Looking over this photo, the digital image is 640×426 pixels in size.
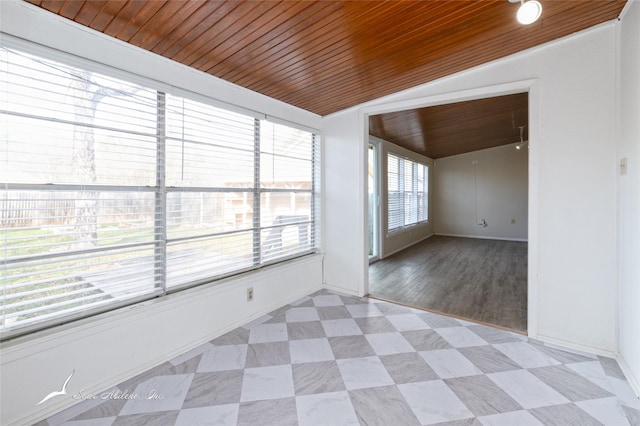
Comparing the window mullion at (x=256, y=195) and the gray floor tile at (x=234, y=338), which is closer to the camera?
the gray floor tile at (x=234, y=338)

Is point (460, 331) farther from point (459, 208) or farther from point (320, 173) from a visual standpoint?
point (459, 208)

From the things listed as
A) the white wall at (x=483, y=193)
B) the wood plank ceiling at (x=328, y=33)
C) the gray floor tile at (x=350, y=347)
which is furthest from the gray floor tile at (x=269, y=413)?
the white wall at (x=483, y=193)

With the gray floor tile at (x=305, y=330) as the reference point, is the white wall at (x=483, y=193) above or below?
above

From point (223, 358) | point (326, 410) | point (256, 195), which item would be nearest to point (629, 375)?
point (326, 410)

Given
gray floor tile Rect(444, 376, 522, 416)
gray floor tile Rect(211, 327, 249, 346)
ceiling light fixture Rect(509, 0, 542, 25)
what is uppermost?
ceiling light fixture Rect(509, 0, 542, 25)

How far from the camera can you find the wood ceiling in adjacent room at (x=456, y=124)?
412 cm

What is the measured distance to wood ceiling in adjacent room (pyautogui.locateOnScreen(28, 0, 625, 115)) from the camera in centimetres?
169

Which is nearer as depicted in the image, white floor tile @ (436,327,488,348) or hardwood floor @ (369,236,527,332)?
white floor tile @ (436,327,488,348)

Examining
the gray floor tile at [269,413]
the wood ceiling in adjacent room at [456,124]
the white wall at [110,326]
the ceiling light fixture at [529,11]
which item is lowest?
the gray floor tile at [269,413]

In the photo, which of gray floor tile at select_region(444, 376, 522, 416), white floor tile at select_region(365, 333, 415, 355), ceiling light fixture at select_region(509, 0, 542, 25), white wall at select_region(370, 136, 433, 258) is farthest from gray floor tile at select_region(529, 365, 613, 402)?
white wall at select_region(370, 136, 433, 258)

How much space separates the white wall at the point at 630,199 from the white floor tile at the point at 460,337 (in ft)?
2.86

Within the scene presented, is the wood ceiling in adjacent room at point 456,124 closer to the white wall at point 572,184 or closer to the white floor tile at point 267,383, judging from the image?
the white wall at point 572,184

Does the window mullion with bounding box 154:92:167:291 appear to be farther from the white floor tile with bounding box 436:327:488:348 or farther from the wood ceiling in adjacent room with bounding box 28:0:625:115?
the white floor tile with bounding box 436:327:488:348

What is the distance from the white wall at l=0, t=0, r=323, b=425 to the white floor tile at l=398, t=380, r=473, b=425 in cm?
160
